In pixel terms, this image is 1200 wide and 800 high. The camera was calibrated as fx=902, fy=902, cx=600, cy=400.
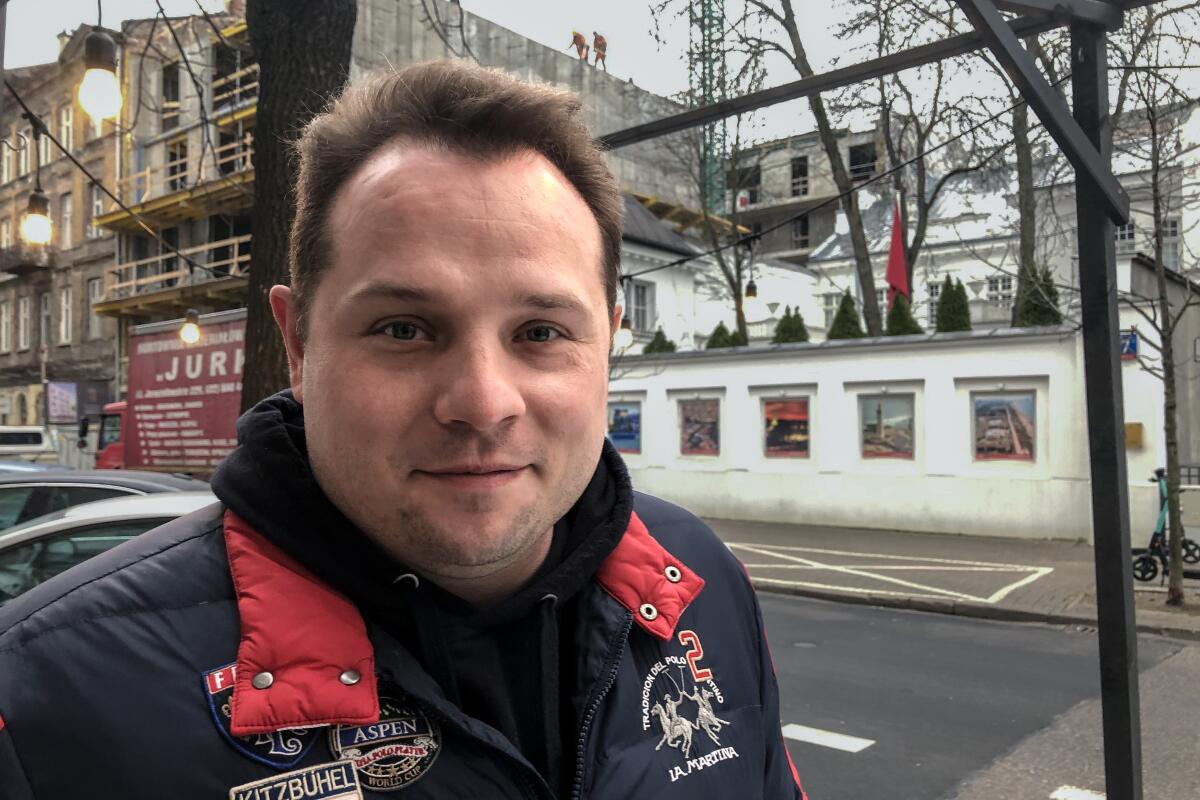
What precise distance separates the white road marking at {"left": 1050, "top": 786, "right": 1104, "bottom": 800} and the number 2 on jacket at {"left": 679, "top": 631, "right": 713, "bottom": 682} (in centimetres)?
450

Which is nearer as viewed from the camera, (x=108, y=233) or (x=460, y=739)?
(x=460, y=739)

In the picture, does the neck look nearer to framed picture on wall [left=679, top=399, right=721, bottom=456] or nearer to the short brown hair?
the short brown hair

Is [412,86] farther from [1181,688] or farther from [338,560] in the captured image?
[1181,688]

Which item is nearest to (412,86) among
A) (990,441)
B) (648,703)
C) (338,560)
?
(338,560)

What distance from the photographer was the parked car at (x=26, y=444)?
22750 mm

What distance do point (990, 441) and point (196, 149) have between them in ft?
83.5

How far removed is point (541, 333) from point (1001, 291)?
3124 centimetres

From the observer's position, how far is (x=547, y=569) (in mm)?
1489

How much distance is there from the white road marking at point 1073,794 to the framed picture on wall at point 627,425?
53.1ft

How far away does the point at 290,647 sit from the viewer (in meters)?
1.19

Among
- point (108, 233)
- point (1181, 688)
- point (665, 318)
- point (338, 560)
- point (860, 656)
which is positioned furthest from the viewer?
point (108, 233)

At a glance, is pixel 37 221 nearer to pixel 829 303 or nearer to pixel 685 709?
pixel 685 709

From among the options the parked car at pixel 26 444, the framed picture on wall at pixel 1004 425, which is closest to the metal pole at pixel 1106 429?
the framed picture on wall at pixel 1004 425

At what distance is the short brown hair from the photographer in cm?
133
